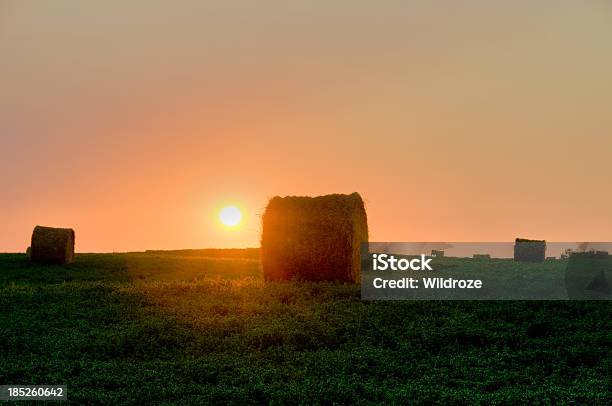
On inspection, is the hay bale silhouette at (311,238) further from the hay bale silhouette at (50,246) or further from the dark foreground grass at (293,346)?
the hay bale silhouette at (50,246)

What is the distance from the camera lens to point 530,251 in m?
36.7

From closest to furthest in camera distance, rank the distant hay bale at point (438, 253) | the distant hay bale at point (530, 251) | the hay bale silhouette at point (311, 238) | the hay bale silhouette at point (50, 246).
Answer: the hay bale silhouette at point (311, 238) → the hay bale silhouette at point (50, 246) → the distant hay bale at point (530, 251) → the distant hay bale at point (438, 253)

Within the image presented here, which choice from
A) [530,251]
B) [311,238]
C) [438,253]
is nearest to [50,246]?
[311,238]

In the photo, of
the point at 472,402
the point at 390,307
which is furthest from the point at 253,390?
the point at 390,307

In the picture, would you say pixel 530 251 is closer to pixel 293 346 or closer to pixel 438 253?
pixel 438 253

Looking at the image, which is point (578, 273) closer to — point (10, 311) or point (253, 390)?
point (253, 390)

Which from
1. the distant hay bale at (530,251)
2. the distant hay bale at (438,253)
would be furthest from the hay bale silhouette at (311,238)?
the distant hay bale at (438,253)

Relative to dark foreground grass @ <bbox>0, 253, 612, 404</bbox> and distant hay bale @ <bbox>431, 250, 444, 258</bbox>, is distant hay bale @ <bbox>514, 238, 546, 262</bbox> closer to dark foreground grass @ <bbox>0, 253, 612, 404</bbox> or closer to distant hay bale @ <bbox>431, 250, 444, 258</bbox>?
distant hay bale @ <bbox>431, 250, 444, 258</bbox>

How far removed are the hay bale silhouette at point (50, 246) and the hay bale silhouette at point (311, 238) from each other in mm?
13723

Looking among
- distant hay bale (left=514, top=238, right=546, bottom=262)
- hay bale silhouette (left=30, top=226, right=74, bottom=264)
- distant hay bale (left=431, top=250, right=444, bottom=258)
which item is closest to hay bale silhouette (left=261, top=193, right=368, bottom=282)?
hay bale silhouette (left=30, top=226, right=74, bottom=264)

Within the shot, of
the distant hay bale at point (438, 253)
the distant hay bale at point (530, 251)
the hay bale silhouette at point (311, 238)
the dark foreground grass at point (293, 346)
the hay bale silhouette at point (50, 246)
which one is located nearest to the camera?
the dark foreground grass at point (293, 346)

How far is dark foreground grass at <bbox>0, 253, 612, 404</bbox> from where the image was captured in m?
12.0

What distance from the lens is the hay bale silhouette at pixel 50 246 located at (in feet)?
107

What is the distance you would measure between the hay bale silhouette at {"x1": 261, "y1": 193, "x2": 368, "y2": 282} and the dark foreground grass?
1.68m
